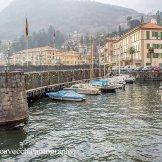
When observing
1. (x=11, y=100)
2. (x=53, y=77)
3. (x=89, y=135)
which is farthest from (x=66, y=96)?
(x=89, y=135)

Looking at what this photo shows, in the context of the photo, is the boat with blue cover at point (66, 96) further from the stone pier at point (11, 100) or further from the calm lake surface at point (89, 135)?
the stone pier at point (11, 100)

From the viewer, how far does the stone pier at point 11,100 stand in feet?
119

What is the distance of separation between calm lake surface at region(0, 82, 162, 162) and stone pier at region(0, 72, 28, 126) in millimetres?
1494

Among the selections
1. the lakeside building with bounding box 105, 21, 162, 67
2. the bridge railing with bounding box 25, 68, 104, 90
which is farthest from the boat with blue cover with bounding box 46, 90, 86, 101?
the lakeside building with bounding box 105, 21, 162, 67

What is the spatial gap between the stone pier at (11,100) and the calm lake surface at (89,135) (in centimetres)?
149

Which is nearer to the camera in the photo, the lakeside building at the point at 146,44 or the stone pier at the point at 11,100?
the stone pier at the point at 11,100

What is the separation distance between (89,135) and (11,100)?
8578 millimetres

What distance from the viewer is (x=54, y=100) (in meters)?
61.4

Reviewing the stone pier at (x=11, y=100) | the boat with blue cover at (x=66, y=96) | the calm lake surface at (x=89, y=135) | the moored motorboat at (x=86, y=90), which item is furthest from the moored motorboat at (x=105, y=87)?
the stone pier at (x=11, y=100)

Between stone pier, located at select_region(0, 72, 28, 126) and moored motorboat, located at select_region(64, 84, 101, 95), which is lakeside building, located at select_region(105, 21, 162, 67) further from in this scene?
stone pier, located at select_region(0, 72, 28, 126)

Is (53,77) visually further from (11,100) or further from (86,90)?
(11,100)

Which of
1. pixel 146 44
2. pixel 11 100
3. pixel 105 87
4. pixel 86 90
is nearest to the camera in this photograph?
pixel 11 100

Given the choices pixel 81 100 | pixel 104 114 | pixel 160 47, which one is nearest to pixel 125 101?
pixel 81 100

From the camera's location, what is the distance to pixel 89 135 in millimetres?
33938
